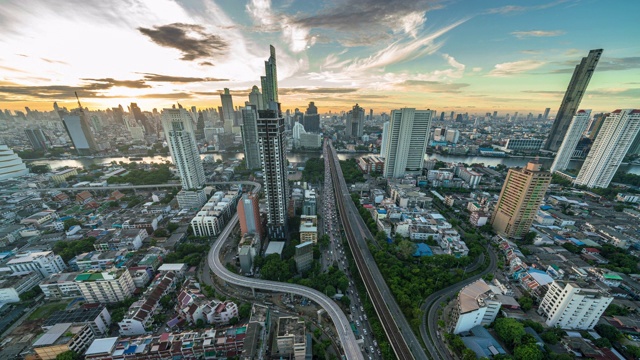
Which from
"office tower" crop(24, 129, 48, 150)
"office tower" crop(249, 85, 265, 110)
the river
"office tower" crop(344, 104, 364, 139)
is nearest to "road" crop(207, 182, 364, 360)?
the river

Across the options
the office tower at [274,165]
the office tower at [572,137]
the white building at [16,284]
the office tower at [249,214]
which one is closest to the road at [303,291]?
the office tower at [249,214]

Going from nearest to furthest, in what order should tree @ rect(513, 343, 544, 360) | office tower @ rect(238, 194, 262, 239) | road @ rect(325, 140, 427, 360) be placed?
tree @ rect(513, 343, 544, 360) < road @ rect(325, 140, 427, 360) < office tower @ rect(238, 194, 262, 239)

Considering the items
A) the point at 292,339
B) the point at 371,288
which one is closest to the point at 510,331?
the point at 371,288

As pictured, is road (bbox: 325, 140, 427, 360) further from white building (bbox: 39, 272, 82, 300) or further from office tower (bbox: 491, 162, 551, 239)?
white building (bbox: 39, 272, 82, 300)

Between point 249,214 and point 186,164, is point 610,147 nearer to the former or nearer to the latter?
point 249,214

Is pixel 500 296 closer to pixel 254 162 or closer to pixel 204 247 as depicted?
pixel 204 247

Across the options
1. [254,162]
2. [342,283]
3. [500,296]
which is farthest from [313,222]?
[254,162]
